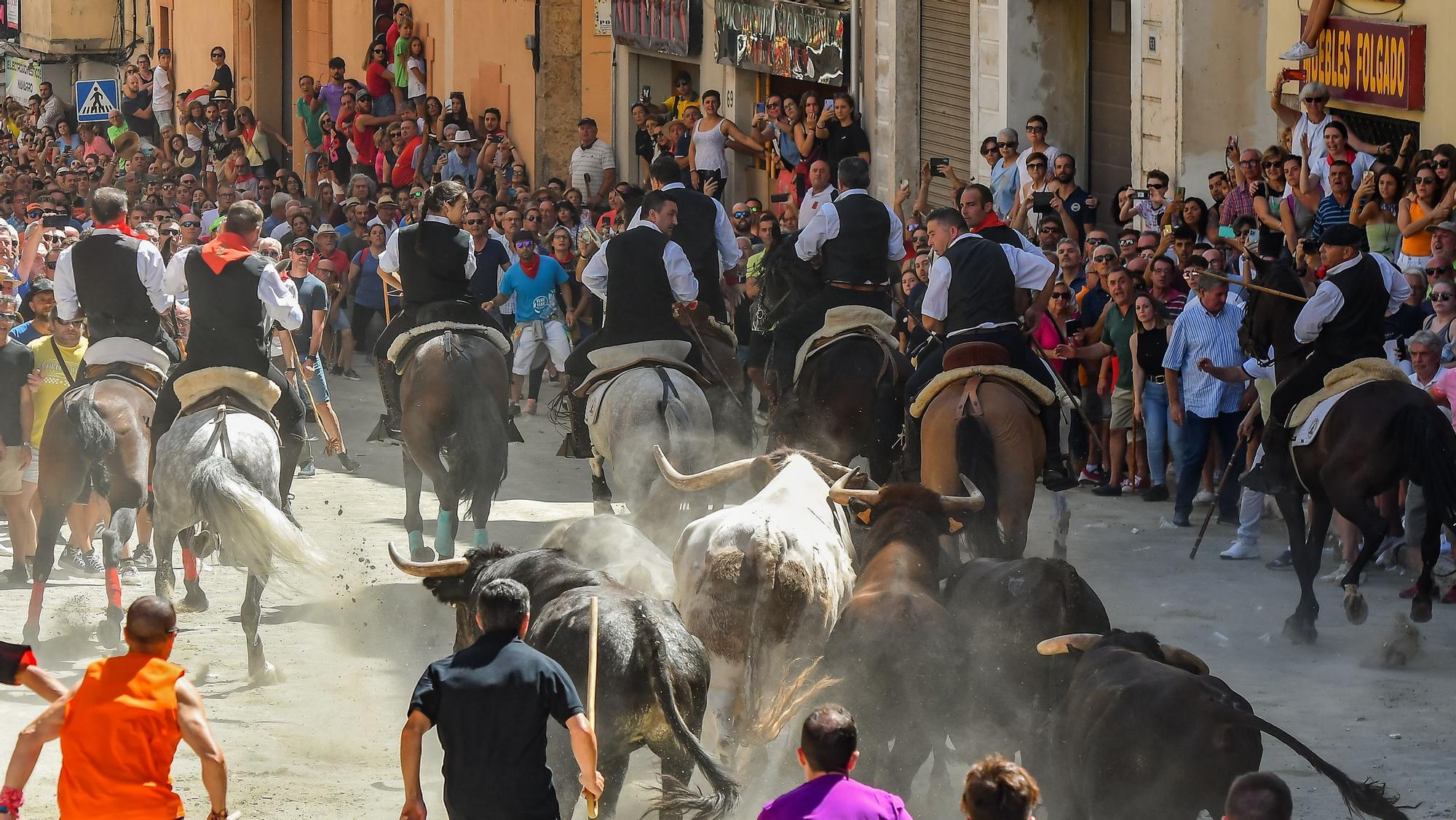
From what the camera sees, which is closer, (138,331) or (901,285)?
(138,331)

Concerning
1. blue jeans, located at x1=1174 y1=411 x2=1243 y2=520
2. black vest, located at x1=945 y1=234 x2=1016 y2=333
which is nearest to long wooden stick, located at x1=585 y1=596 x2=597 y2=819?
black vest, located at x1=945 y1=234 x2=1016 y2=333

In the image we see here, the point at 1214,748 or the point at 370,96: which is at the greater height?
the point at 370,96

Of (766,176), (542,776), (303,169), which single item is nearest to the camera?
(542,776)

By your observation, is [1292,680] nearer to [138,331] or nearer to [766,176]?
[138,331]

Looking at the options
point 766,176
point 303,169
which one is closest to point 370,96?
point 303,169

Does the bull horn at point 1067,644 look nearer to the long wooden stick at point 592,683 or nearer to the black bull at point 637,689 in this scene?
the black bull at point 637,689

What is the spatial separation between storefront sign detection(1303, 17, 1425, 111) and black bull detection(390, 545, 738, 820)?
9881 millimetres

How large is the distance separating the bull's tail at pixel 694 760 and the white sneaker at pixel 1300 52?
1068cm

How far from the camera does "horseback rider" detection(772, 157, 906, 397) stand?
461 inches

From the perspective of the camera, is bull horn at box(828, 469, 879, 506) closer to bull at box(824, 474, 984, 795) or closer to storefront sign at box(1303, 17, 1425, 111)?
bull at box(824, 474, 984, 795)

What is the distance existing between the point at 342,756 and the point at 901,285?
25.1 ft

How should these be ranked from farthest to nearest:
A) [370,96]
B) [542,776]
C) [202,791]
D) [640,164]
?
1. [370,96]
2. [640,164]
3. [202,791]
4. [542,776]

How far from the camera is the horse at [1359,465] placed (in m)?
10.0

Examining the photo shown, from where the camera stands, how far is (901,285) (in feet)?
50.0
